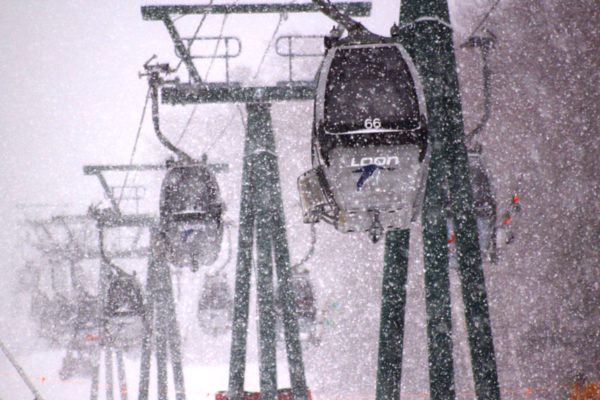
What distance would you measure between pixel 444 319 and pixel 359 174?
2.21ft

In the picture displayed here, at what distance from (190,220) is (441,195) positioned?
12.0 feet

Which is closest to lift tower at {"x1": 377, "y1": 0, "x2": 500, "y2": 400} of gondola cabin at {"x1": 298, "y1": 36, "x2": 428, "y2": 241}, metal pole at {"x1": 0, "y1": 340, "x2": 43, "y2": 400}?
gondola cabin at {"x1": 298, "y1": 36, "x2": 428, "y2": 241}

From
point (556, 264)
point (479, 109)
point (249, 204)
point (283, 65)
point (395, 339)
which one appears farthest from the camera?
point (283, 65)

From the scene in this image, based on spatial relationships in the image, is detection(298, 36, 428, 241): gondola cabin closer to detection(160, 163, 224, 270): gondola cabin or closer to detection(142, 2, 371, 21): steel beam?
detection(142, 2, 371, 21): steel beam

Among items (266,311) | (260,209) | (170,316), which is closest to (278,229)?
(260,209)

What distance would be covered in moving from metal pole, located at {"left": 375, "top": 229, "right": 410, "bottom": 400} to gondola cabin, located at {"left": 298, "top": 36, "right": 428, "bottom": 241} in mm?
398

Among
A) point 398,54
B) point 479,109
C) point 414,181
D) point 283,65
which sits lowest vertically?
point 414,181

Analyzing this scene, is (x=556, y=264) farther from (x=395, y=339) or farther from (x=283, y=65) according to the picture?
(x=283, y=65)

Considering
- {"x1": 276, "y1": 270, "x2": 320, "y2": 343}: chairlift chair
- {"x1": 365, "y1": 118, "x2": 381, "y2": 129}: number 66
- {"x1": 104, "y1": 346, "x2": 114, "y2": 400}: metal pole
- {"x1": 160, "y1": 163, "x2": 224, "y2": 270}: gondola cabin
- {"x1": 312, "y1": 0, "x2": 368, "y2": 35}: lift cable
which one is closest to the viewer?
{"x1": 365, "y1": 118, "x2": 381, "y2": 129}: number 66

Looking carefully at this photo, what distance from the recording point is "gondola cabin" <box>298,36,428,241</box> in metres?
2.15

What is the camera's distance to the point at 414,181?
221 cm

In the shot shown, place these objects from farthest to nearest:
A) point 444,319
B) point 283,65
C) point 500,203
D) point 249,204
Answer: point 283,65
point 500,203
point 249,204
point 444,319

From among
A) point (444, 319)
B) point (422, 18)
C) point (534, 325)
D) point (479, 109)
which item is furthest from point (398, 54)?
point (479, 109)

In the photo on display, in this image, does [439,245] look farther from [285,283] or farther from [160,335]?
[160,335]
